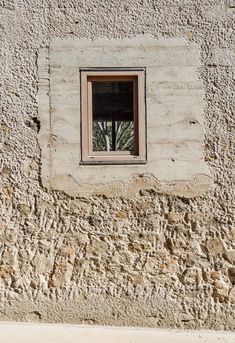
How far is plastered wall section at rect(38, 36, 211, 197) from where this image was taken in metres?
6.95

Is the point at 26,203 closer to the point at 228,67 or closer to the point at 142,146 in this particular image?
the point at 142,146

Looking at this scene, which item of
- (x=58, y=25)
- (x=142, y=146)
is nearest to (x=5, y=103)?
(x=58, y=25)

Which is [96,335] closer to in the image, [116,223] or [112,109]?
[116,223]

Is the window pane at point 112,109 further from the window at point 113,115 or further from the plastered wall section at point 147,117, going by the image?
the plastered wall section at point 147,117

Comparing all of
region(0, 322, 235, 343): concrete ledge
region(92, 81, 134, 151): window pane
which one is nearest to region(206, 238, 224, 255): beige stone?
region(0, 322, 235, 343): concrete ledge

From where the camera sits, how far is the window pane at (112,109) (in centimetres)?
714

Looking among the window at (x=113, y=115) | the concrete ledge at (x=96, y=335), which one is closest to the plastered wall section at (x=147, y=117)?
the window at (x=113, y=115)

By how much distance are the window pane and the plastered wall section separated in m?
0.23

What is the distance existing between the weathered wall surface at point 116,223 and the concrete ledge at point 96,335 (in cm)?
12

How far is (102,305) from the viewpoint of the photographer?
6875 millimetres

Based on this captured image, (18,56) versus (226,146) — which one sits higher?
(18,56)

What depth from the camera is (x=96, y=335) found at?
652cm

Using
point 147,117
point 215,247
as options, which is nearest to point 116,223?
point 215,247

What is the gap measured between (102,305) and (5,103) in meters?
2.49
